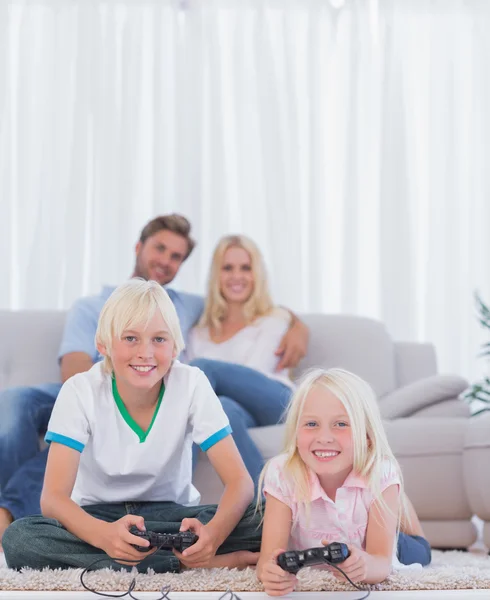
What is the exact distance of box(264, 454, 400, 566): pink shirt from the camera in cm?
150

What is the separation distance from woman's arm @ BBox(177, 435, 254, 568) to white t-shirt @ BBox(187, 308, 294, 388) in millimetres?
1048

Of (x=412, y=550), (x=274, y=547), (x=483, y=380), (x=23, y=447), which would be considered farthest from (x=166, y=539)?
(x=483, y=380)

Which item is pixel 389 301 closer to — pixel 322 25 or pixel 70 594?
pixel 322 25

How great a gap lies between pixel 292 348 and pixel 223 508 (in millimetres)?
1199

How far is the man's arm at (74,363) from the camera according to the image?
2.50 m

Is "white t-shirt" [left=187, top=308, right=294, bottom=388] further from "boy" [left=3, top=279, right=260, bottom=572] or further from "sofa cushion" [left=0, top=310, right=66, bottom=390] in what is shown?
"boy" [left=3, top=279, right=260, bottom=572]

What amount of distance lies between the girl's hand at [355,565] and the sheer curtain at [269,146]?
2338mm

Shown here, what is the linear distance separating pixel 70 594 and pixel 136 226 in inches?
96.4

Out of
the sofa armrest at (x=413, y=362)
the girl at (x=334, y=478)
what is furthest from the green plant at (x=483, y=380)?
the girl at (x=334, y=478)

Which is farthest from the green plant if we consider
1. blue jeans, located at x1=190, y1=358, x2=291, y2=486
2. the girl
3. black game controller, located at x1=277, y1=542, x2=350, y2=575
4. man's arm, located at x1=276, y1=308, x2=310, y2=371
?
black game controller, located at x1=277, y1=542, x2=350, y2=575

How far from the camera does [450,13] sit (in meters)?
3.81

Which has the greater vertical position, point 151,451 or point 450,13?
point 450,13

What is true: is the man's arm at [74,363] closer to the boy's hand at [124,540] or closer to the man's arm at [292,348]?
the man's arm at [292,348]

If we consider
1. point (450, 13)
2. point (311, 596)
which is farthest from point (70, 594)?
point (450, 13)
